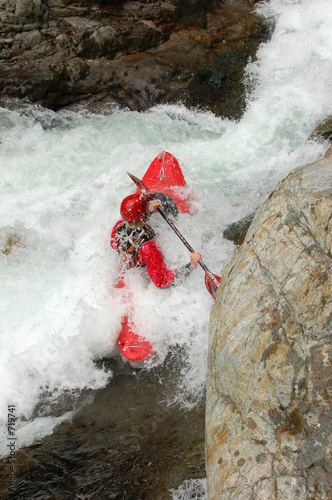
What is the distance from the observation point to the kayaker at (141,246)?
395cm

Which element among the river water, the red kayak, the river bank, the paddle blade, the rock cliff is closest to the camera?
the river bank

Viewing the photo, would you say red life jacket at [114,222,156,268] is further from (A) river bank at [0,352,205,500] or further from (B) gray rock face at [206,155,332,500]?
(B) gray rock face at [206,155,332,500]

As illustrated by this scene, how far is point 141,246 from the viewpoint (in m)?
3.97

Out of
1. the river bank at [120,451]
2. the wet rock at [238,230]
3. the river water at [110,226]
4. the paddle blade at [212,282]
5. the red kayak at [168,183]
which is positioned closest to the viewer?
the river bank at [120,451]

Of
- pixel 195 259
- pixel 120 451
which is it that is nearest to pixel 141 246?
pixel 195 259

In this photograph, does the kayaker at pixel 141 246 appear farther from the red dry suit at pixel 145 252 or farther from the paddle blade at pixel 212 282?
the paddle blade at pixel 212 282

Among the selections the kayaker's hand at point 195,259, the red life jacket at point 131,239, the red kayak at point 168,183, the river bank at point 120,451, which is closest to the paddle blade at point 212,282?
the kayaker's hand at point 195,259

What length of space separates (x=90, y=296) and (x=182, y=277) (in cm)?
122

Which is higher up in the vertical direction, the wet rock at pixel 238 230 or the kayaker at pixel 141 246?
the kayaker at pixel 141 246

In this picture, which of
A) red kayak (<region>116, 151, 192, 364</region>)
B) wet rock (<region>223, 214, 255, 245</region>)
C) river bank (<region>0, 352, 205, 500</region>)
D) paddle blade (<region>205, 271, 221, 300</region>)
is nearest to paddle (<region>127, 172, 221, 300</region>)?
paddle blade (<region>205, 271, 221, 300</region>)

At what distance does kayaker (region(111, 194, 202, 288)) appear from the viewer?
3947mm

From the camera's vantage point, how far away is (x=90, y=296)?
14.6 feet

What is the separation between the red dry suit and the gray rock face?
55.5 inches

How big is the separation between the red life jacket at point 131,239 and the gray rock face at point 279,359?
1584mm
